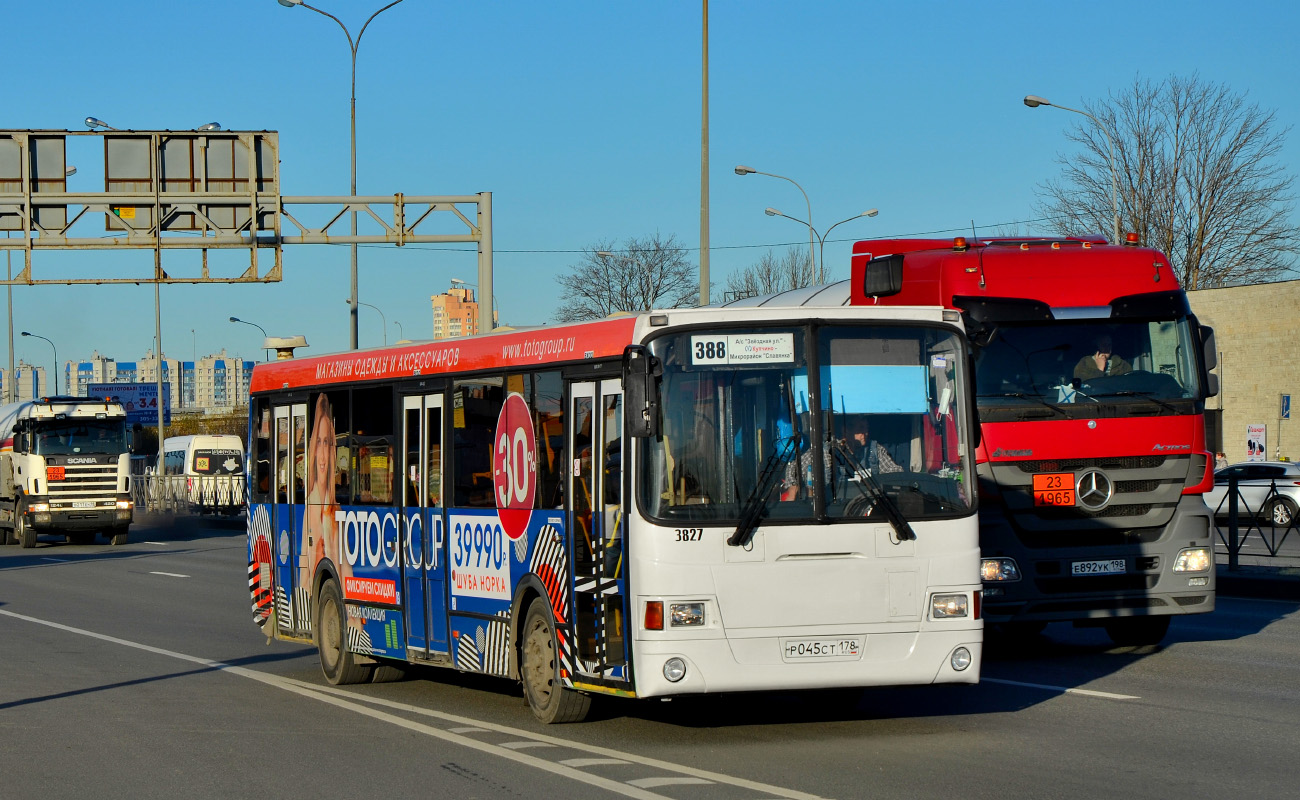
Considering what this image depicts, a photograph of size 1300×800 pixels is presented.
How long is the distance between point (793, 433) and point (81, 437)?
1388 inches

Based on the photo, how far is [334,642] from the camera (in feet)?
44.6

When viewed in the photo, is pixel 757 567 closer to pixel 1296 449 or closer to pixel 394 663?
pixel 394 663

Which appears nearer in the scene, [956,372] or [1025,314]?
[956,372]

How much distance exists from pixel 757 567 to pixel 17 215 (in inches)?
986

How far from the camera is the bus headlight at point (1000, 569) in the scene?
41.3 ft

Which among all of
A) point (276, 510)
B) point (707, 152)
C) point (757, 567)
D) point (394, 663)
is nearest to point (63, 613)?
point (276, 510)

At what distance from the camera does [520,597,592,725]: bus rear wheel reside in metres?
10.2

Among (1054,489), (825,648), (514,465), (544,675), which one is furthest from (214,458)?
(825,648)

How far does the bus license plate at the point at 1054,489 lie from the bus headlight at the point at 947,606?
353 centimetres

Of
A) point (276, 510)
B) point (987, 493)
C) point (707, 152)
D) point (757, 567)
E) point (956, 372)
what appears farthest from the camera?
point (707, 152)

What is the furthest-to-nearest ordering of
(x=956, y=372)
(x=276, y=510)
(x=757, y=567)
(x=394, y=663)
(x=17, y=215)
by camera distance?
(x=17, y=215)
(x=276, y=510)
(x=394, y=663)
(x=956, y=372)
(x=757, y=567)

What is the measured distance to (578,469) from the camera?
9969mm

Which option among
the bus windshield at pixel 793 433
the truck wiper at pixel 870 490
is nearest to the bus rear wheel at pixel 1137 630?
the bus windshield at pixel 793 433

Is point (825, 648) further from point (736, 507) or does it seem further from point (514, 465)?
point (514, 465)
